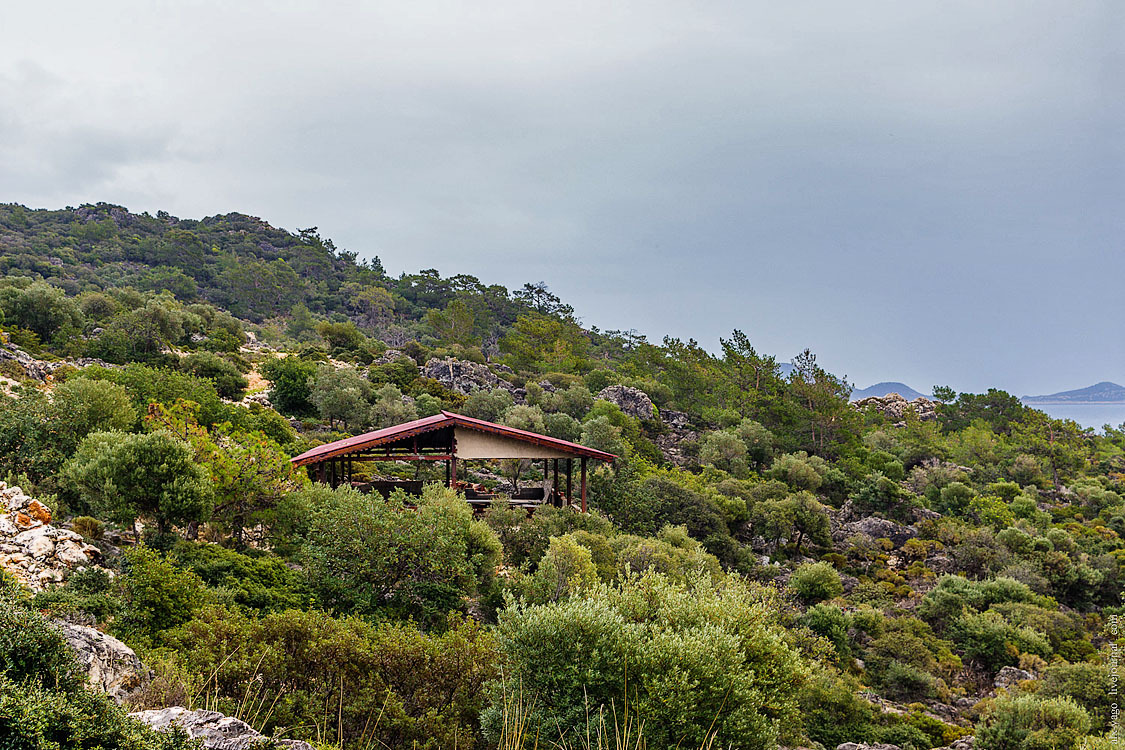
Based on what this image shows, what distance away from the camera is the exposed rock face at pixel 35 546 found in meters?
9.78

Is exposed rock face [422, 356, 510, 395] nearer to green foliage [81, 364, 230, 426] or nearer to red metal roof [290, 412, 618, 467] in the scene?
green foliage [81, 364, 230, 426]

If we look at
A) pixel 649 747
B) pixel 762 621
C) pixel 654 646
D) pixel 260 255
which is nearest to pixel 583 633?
pixel 654 646

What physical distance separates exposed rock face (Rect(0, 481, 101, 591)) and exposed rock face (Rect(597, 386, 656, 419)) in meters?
38.8

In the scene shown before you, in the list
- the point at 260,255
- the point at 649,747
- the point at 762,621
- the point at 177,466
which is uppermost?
the point at 260,255

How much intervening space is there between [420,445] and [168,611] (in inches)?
449

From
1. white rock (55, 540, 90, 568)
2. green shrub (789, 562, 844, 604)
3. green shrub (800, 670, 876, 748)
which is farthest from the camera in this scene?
green shrub (789, 562, 844, 604)

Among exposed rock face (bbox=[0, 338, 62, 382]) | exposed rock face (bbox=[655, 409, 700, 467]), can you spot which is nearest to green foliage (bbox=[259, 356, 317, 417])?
exposed rock face (bbox=[0, 338, 62, 382])

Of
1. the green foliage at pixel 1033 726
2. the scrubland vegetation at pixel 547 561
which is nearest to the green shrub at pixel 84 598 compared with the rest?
the scrubland vegetation at pixel 547 561

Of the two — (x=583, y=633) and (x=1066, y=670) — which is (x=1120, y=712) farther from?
(x=583, y=633)

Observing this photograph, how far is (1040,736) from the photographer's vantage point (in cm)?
1509

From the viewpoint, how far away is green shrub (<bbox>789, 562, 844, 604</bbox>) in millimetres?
25812

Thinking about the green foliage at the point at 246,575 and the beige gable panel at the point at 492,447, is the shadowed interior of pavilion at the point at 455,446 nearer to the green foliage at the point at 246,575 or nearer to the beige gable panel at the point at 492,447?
the beige gable panel at the point at 492,447

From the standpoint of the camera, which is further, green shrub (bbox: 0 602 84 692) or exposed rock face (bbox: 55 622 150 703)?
exposed rock face (bbox: 55 622 150 703)

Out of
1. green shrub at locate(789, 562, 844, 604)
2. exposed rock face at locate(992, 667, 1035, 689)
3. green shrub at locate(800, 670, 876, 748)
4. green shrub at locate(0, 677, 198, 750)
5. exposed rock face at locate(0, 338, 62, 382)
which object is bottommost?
exposed rock face at locate(992, 667, 1035, 689)
